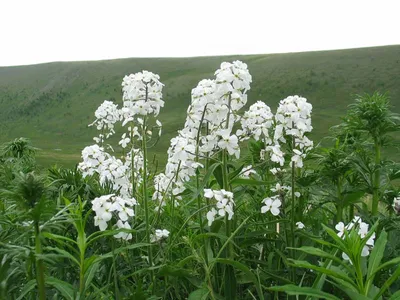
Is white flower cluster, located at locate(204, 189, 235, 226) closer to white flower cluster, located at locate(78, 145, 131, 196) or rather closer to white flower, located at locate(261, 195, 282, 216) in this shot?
white flower, located at locate(261, 195, 282, 216)

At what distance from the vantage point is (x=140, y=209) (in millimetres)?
4852

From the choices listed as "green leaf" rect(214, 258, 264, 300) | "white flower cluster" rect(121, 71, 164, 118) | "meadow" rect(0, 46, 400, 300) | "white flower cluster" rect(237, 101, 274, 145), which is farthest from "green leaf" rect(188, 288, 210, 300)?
"white flower cluster" rect(121, 71, 164, 118)

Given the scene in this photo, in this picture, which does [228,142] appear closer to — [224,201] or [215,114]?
[215,114]

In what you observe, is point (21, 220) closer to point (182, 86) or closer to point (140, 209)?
point (140, 209)

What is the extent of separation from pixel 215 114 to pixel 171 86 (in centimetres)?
8214

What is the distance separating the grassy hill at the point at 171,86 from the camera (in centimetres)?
6762

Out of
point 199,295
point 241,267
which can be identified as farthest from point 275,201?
point 199,295

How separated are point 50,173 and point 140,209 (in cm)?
Result: 118

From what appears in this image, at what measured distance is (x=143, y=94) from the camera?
4082 mm

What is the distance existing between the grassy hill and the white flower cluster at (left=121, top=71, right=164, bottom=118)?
5029 cm

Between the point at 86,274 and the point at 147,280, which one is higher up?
the point at 86,274

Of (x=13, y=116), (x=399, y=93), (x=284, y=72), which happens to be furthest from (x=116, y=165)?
(x=13, y=116)

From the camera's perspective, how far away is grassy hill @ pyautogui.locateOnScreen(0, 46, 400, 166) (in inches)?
2662

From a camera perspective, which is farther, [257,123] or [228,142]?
[257,123]
